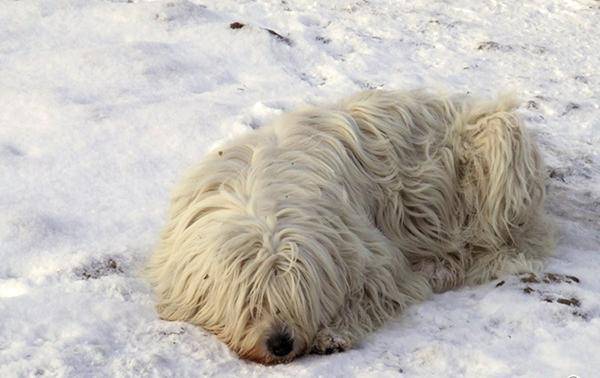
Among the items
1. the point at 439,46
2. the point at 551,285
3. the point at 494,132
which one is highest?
the point at 494,132

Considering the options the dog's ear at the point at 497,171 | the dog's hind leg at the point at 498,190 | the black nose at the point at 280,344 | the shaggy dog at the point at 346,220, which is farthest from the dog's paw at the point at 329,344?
the dog's ear at the point at 497,171

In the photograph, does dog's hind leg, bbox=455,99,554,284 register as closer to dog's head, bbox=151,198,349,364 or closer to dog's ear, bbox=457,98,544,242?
dog's ear, bbox=457,98,544,242

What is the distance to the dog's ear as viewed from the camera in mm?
4625

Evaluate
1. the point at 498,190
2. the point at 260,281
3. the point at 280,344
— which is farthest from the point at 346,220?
the point at 498,190

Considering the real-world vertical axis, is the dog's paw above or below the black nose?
below

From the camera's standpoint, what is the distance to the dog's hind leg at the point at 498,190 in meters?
4.62

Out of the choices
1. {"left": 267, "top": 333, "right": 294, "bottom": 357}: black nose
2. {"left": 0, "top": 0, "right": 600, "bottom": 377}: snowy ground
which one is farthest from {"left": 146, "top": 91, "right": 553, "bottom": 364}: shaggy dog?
{"left": 0, "top": 0, "right": 600, "bottom": 377}: snowy ground

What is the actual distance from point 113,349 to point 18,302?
0.56 m

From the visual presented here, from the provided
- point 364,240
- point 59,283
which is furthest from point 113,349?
point 364,240

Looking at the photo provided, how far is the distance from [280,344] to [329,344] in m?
0.25

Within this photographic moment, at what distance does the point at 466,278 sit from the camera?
4.52 meters

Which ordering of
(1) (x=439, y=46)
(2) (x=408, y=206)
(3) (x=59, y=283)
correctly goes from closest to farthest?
(3) (x=59, y=283) < (2) (x=408, y=206) < (1) (x=439, y=46)

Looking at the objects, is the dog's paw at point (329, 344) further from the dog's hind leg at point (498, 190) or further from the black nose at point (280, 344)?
the dog's hind leg at point (498, 190)

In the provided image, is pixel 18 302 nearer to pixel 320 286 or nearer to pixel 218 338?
pixel 218 338
